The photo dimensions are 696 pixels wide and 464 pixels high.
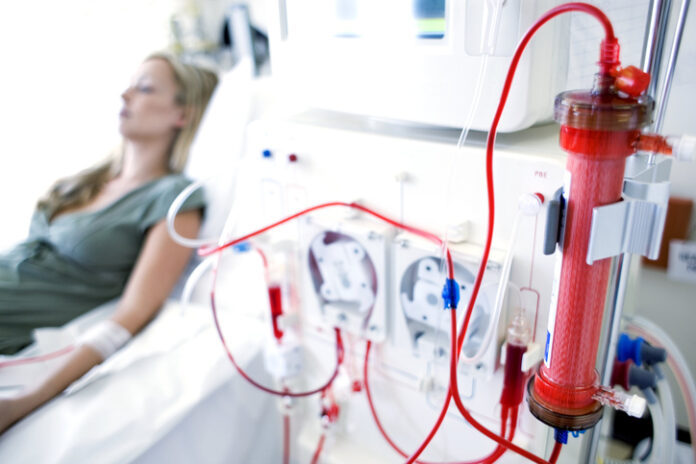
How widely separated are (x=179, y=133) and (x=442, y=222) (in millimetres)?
1182

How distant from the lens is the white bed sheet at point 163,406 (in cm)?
93

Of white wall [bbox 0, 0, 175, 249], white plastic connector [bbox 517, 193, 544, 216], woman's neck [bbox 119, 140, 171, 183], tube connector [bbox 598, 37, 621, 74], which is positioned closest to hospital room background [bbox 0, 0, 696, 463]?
white plastic connector [bbox 517, 193, 544, 216]

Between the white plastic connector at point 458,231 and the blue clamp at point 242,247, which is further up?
the white plastic connector at point 458,231

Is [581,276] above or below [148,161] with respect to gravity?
above

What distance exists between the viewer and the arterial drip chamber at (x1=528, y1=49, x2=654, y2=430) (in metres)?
0.51

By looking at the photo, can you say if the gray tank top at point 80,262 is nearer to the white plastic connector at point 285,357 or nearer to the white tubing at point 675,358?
the white plastic connector at point 285,357

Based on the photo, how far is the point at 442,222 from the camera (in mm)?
823

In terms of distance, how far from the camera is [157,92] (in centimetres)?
163

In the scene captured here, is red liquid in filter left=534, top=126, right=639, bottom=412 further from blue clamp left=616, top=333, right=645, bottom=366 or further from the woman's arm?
the woman's arm

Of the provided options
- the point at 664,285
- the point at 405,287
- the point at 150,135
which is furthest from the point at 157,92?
the point at 664,285

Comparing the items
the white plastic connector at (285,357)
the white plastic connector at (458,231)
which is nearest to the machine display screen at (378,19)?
the white plastic connector at (458,231)

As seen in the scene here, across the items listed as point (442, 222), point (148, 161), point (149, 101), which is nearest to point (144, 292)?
point (148, 161)

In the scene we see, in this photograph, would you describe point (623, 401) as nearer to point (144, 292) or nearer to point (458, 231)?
point (458, 231)

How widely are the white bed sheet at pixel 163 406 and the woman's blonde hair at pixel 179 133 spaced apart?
1.75ft
